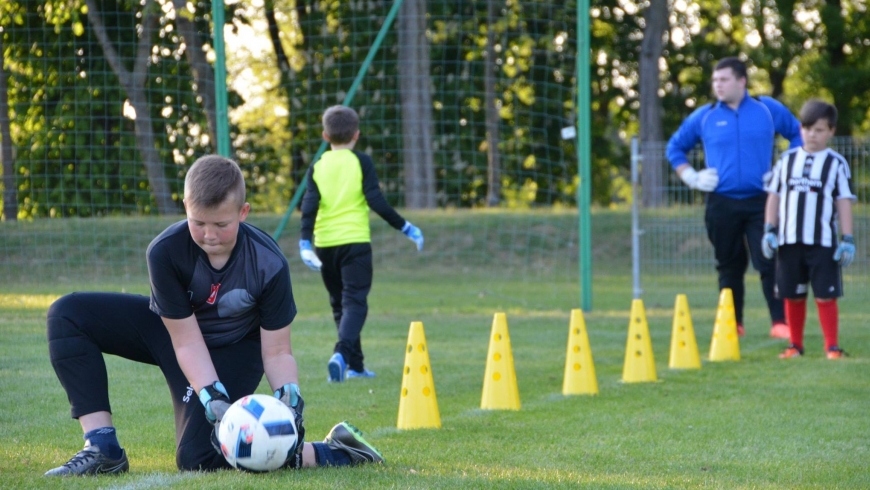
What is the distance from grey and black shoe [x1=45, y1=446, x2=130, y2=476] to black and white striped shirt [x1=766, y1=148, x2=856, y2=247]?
17.8 feet

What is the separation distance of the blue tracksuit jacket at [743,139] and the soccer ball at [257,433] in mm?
5725

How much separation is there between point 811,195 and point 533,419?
342 cm

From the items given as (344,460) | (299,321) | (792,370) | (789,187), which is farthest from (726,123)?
(344,460)

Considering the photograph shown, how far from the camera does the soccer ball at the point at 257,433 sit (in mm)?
3654

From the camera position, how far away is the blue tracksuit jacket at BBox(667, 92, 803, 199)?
8445 millimetres

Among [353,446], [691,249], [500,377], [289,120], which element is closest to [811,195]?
[500,377]

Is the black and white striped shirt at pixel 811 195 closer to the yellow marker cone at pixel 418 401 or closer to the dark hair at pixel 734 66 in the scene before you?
the dark hair at pixel 734 66

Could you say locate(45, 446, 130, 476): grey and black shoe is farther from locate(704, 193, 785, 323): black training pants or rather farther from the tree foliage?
the tree foliage

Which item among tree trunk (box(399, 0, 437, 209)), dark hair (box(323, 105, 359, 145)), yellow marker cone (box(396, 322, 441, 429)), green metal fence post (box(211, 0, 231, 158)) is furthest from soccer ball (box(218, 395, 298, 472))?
tree trunk (box(399, 0, 437, 209))

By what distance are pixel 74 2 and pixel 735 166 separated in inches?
277

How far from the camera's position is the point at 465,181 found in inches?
601

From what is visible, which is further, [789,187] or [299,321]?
[299,321]

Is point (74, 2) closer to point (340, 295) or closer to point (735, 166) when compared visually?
point (340, 295)

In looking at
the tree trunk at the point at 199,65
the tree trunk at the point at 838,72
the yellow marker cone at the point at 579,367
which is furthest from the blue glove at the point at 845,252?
the tree trunk at the point at 838,72
